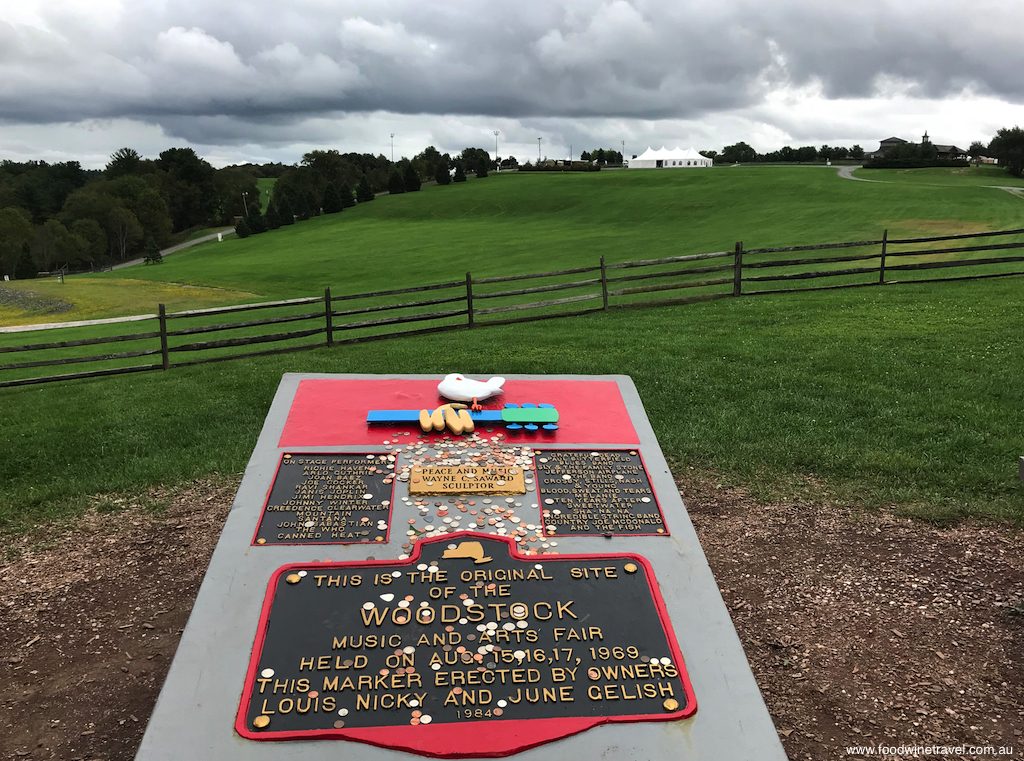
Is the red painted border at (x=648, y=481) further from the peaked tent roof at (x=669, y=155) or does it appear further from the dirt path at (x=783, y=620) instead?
the peaked tent roof at (x=669, y=155)

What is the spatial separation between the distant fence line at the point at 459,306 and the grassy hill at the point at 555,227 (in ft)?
28.6

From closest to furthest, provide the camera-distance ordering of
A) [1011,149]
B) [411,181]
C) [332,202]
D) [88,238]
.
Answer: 1. [1011,149]
2. [332,202]
3. [88,238]
4. [411,181]

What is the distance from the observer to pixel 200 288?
38.2 meters

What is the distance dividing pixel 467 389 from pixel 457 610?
6.07 feet

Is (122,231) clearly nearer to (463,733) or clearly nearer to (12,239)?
(12,239)

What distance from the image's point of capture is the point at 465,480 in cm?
434

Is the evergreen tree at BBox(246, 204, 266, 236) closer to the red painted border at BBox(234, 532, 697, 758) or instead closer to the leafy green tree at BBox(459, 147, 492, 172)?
the leafy green tree at BBox(459, 147, 492, 172)

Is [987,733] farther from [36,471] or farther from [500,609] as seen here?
[36,471]

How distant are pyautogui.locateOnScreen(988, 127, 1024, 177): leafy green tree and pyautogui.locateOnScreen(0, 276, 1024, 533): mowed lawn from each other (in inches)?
2210

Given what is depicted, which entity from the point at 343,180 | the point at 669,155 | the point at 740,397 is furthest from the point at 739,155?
the point at 740,397

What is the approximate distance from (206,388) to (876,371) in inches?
387

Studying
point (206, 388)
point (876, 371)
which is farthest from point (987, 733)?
point (206, 388)

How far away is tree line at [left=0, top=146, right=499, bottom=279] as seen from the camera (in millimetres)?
71500

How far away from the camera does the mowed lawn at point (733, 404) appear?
7992mm
